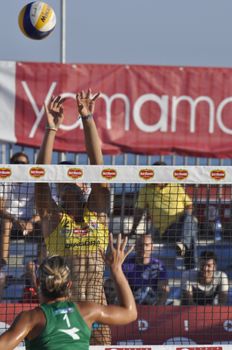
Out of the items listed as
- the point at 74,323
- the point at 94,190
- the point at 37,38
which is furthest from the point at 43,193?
the point at 37,38

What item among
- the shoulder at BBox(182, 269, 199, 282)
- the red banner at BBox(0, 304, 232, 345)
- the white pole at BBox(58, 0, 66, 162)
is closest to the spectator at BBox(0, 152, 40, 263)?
the red banner at BBox(0, 304, 232, 345)

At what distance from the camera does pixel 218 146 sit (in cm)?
1488

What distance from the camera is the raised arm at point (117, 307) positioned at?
20.9 ft

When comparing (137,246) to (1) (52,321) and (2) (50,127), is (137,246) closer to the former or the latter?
(2) (50,127)

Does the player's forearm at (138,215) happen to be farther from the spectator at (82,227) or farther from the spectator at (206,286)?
the spectator at (82,227)

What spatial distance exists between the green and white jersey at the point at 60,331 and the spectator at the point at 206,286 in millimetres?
4676

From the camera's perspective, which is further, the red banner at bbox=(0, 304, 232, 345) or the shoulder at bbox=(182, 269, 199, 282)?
the shoulder at bbox=(182, 269, 199, 282)

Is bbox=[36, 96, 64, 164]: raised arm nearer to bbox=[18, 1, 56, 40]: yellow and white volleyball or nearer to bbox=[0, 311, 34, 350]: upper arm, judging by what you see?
bbox=[0, 311, 34, 350]: upper arm

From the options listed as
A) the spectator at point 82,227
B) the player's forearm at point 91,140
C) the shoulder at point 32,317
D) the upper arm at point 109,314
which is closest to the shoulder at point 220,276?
the spectator at point 82,227

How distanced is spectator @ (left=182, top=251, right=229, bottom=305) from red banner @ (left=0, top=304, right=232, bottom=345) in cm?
51

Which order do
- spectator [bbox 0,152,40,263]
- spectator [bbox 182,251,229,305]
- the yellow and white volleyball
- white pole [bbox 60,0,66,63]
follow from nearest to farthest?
1. spectator [bbox 0,152,40,263]
2. spectator [bbox 182,251,229,305]
3. the yellow and white volleyball
4. white pole [bbox 60,0,66,63]

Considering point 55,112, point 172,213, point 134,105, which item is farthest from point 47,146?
point 134,105

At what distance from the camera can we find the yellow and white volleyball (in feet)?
42.5

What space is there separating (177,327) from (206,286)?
86 centimetres
